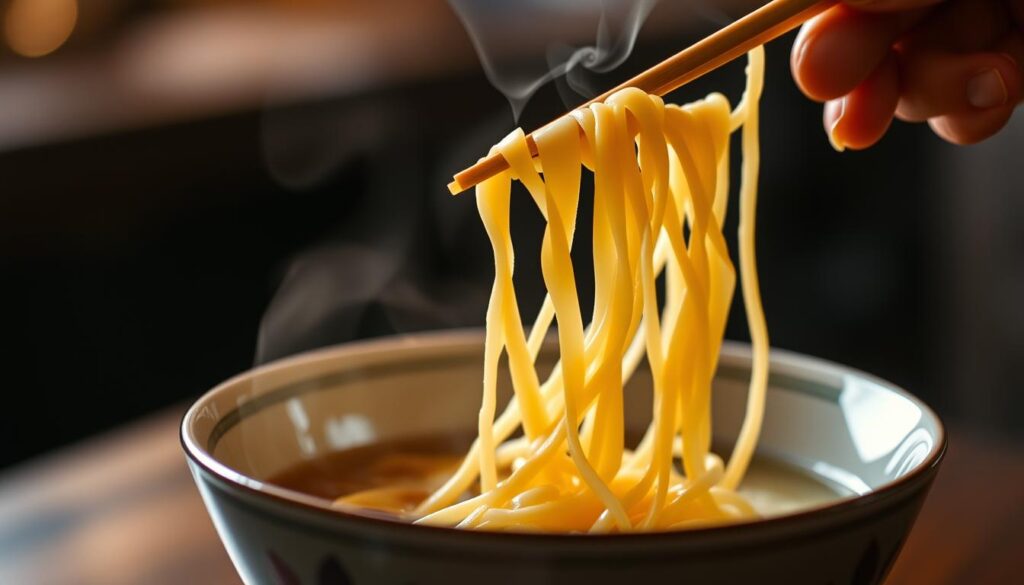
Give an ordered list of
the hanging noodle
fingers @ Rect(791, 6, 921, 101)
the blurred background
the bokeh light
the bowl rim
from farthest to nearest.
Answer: the bokeh light
the blurred background
fingers @ Rect(791, 6, 921, 101)
the hanging noodle
the bowl rim

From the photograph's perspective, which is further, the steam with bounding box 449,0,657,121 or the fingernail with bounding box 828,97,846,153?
the steam with bounding box 449,0,657,121

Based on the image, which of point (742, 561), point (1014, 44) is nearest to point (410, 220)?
point (1014, 44)

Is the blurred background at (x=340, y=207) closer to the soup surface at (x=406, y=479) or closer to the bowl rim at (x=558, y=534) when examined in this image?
the soup surface at (x=406, y=479)

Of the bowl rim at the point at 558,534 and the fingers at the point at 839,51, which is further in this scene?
the fingers at the point at 839,51

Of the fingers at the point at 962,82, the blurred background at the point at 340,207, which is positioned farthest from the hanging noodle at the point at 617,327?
the blurred background at the point at 340,207

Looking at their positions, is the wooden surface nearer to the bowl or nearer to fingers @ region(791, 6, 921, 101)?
the bowl

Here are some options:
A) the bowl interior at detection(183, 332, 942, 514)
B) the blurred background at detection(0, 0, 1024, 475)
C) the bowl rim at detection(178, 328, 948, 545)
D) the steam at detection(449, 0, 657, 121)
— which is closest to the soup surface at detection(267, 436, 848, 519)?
the bowl interior at detection(183, 332, 942, 514)

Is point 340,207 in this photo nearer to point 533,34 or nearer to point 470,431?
point 533,34
